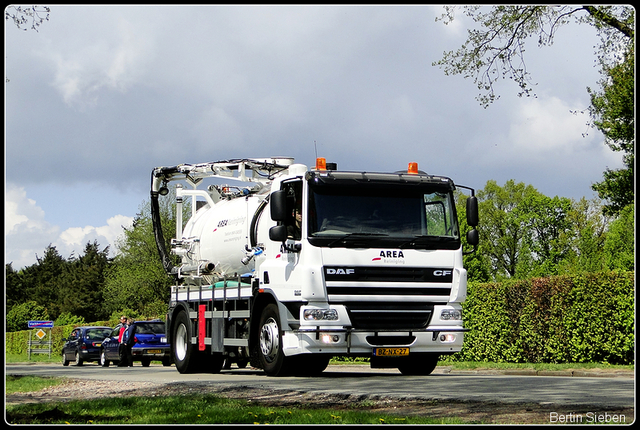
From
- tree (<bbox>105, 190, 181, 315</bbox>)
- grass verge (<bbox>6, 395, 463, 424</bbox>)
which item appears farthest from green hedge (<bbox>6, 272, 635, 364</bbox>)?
tree (<bbox>105, 190, 181, 315</bbox>)

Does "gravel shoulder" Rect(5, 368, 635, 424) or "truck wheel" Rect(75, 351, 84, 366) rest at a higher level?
"gravel shoulder" Rect(5, 368, 635, 424)

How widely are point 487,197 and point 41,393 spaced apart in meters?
62.9

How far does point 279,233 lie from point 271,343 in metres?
2.01

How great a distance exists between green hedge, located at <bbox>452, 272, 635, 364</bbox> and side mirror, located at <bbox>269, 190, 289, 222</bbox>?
1043 cm

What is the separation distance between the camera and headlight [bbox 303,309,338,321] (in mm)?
13875

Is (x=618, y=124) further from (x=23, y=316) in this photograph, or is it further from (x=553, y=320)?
(x=23, y=316)

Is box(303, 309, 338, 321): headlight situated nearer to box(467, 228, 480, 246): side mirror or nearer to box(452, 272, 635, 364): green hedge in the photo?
box(467, 228, 480, 246): side mirror

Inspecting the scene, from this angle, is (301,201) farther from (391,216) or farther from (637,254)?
(637,254)

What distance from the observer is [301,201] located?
46.8 ft

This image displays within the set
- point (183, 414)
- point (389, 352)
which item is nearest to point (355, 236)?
point (389, 352)

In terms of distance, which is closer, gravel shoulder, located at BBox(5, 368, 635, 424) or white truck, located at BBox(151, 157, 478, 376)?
gravel shoulder, located at BBox(5, 368, 635, 424)

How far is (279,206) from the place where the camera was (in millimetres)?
14164

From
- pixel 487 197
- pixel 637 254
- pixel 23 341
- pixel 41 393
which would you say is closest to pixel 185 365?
pixel 41 393

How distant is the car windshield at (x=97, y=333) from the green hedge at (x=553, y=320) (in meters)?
15.8
